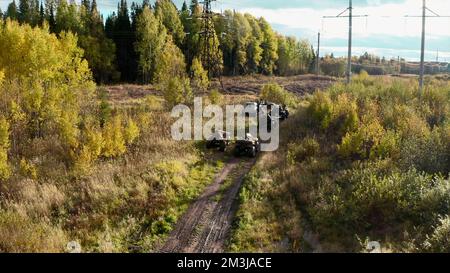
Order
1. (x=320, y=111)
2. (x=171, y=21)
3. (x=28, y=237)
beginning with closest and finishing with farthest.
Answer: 1. (x=28, y=237)
2. (x=320, y=111)
3. (x=171, y=21)

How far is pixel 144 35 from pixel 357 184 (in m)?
42.6

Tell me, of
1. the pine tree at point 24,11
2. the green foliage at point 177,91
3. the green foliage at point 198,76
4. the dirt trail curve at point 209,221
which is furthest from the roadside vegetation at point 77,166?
the pine tree at point 24,11

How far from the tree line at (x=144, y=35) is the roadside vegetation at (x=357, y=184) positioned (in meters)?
25.1

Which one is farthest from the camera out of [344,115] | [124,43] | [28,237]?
[124,43]

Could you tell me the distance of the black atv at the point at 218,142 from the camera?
22656 mm

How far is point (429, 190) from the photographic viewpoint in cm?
1352

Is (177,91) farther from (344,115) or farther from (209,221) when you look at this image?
(209,221)

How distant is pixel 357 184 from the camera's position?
50.1 ft

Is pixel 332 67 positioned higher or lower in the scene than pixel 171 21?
lower

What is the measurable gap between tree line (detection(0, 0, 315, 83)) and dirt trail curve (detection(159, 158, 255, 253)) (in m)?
28.2

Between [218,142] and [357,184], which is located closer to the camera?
[357,184]

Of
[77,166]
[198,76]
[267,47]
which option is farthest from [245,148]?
[267,47]

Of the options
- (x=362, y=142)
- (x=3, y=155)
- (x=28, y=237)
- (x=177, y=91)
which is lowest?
(x=28, y=237)

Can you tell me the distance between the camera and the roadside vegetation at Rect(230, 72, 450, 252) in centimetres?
1270
